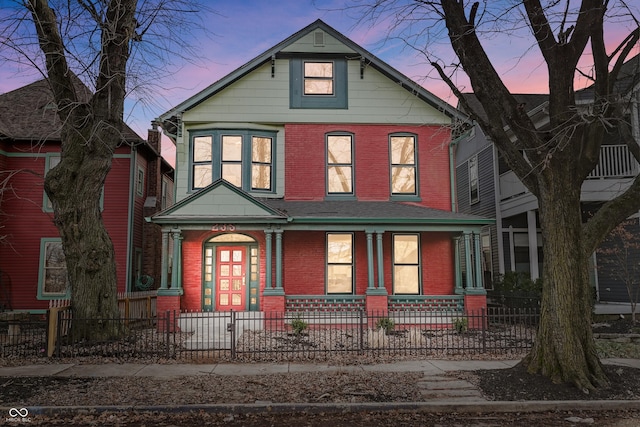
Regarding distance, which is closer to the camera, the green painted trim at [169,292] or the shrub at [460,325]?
the shrub at [460,325]

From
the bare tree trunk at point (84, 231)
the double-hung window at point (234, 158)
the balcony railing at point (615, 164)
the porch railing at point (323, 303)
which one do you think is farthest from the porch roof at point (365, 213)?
the bare tree trunk at point (84, 231)

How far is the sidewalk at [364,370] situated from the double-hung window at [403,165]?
849 centimetres

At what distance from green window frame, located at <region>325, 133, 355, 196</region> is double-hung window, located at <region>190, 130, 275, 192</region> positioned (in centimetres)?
207

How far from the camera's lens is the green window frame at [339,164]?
1789cm

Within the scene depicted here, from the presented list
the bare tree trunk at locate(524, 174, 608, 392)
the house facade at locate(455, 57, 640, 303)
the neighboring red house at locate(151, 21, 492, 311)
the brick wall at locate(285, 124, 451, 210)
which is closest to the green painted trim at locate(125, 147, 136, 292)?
the neighboring red house at locate(151, 21, 492, 311)

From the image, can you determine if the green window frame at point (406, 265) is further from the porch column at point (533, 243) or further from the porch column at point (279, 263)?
the porch column at point (533, 243)

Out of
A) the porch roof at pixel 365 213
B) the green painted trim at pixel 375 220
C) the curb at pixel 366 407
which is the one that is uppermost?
the porch roof at pixel 365 213

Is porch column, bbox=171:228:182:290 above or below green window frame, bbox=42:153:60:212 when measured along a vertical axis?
below

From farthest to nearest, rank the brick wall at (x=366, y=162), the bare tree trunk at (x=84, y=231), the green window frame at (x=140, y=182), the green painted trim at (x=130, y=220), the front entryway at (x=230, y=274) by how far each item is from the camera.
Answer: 1. the green window frame at (x=140, y=182)
2. the green painted trim at (x=130, y=220)
3. the brick wall at (x=366, y=162)
4. the front entryway at (x=230, y=274)
5. the bare tree trunk at (x=84, y=231)

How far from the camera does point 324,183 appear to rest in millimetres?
17766

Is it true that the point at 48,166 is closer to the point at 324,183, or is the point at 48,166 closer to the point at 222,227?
the point at 222,227

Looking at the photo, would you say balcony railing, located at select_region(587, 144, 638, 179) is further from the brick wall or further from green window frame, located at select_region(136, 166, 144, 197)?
green window frame, located at select_region(136, 166, 144, 197)

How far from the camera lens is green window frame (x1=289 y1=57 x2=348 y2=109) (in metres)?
18.0

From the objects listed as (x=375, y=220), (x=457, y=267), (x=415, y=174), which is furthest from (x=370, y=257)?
(x=415, y=174)
